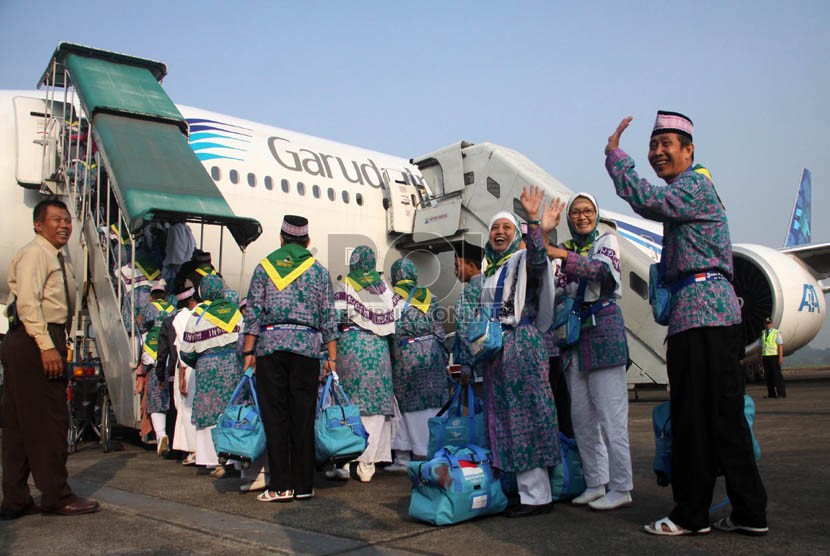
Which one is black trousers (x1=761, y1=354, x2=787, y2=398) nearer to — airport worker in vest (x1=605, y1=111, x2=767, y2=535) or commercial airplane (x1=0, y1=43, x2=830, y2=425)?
commercial airplane (x1=0, y1=43, x2=830, y2=425)

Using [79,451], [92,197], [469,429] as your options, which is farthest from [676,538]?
[92,197]

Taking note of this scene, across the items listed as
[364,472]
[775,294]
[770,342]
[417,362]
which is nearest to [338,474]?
[364,472]

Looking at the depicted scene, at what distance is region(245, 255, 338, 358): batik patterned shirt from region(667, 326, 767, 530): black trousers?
7.58ft

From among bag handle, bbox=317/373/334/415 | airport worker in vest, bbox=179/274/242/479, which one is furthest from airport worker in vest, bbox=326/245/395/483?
airport worker in vest, bbox=179/274/242/479

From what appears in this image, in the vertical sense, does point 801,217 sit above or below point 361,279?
above

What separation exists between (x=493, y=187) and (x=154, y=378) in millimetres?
6593

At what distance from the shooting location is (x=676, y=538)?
304 centimetres

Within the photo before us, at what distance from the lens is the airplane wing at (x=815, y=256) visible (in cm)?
1480

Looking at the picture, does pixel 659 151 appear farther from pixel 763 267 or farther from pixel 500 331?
pixel 763 267

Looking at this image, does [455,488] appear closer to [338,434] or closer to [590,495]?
[590,495]

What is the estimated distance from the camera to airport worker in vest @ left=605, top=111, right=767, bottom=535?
10.1ft

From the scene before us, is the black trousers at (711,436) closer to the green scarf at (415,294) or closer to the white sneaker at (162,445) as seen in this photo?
the green scarf at (415,294)

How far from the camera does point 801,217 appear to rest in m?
27.5

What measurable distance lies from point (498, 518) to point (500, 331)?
38.4 inches
